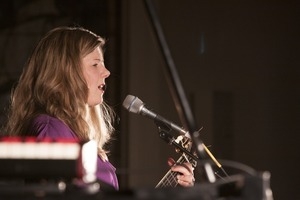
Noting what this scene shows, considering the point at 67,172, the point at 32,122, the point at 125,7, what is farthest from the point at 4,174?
the point at 125,7

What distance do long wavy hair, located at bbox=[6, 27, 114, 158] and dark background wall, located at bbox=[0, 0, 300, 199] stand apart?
2.61 metres

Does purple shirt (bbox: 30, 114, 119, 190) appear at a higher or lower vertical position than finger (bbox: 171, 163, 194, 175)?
higher

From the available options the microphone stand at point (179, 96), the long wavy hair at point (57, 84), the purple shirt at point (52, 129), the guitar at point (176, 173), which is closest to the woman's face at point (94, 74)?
the long wavy hair at point (57, 84)

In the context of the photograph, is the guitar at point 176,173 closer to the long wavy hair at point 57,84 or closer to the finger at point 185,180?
the finger at point 185,180

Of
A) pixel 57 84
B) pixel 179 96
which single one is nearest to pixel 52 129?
pixel 57 84

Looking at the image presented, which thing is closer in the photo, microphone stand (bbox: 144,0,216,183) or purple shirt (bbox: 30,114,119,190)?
microphone stand (bbox: 144,0,216,183)

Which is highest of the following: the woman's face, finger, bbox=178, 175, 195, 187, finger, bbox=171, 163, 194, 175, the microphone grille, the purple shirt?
the woman's face

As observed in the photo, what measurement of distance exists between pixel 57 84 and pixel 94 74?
137mm

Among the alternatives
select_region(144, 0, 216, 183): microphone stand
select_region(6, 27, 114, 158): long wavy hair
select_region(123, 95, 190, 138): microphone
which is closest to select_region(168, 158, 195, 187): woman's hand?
select_region(123, 95, 190, 138): microphone

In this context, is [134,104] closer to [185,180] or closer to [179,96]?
[185,180]

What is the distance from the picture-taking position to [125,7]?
5191 mm

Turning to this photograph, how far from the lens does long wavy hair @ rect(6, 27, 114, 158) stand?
246 cm

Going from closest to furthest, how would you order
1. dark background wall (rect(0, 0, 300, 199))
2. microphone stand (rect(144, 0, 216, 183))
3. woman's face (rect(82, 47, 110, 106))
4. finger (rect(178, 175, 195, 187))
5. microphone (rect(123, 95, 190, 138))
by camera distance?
microphone stand (rect(144, 0, 216, 183)) → microphone (rect(123, 95, 190, 138)) → finger (rect(178, 175, 195, 187)) → woman's face (rect(82, 47, 110, 106)) → dark background wall (rect(0, 0, 300, 199))

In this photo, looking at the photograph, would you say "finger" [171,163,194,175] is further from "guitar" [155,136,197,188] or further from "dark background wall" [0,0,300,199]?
"dark background wall" [0,0,300,199]
